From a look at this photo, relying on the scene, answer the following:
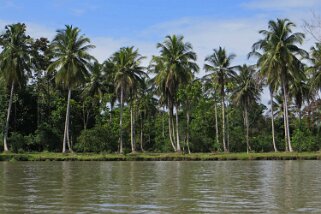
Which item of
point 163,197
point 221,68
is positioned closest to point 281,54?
point 221,68

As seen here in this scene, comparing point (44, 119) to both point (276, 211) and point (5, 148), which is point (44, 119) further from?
point (276, 211)

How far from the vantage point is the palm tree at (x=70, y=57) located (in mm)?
48188

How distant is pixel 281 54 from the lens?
48062 mm

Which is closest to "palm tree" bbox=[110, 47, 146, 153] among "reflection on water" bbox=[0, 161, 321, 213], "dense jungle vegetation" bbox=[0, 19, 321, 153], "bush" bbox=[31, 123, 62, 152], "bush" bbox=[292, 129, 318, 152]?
"dense jungle vegetation" bbox=[0, 19, 321, 153]

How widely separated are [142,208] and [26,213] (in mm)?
2603

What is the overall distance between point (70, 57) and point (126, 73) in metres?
7.09

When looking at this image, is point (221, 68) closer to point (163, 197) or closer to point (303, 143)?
point (303, 143)

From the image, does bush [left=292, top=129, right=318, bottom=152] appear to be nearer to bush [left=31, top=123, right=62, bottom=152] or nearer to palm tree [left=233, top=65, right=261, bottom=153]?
palm tree [left=233, top=65, right=261, bottom=153]

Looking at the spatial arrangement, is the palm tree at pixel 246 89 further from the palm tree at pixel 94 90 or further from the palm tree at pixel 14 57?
the palm tree at pixel 14 57

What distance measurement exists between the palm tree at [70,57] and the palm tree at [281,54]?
1823 cm

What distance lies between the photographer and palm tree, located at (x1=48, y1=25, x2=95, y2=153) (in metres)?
48.2

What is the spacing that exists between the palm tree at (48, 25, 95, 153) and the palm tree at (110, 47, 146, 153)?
4657 millimetres

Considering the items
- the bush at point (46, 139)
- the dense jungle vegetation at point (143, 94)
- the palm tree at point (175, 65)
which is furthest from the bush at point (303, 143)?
the bush at point (46, 139)

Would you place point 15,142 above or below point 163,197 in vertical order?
above
